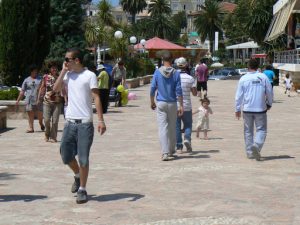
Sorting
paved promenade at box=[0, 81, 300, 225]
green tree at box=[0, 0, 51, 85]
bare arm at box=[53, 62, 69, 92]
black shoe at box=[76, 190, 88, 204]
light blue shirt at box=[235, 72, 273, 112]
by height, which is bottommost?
paved promenade at box=[0, 81, 300, 225]

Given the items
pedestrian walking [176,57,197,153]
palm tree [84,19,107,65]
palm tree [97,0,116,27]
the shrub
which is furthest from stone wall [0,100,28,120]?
palm tree [97,0,116,27]

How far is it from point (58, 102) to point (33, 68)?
5.46 feet

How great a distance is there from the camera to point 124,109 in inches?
847

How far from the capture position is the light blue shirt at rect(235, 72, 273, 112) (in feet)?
33.8

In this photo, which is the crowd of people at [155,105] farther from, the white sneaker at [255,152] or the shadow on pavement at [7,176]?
the shadow on pavement at [7,176]

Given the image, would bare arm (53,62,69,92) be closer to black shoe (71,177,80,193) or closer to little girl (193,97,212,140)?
black shoe (71,177,80,193)

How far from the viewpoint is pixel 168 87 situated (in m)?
10.4

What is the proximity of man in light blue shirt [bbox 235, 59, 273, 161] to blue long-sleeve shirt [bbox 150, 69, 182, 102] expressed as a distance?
3.23 ft

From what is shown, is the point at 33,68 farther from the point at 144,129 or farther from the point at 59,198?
the point at 59,198

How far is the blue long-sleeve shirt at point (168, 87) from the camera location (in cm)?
1035

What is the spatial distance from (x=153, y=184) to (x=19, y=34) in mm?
16178

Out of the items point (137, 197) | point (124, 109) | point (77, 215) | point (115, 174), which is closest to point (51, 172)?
point (115, 174)

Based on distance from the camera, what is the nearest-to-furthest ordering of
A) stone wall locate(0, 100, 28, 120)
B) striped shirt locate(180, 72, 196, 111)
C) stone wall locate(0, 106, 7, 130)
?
striped shirt locate(180, 72, 196, 111) → stone wall locate(0, 106, 7, 130) → stone wall locate(0, 100, 28, 120)

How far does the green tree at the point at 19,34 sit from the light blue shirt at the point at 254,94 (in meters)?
14.4
